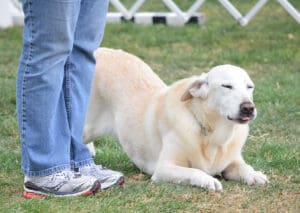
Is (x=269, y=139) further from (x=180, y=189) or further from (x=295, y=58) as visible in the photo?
(x=295, y=58)

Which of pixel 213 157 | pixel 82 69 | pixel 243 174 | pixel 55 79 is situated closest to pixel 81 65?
pixel 82 69

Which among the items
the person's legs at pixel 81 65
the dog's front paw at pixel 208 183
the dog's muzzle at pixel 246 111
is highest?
the person's legs at pixel 81 65

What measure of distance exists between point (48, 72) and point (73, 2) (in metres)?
0.30

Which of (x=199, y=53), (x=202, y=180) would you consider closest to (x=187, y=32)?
(x=199, y=53)

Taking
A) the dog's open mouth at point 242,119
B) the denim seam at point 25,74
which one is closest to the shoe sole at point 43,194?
the denim seam at point 25,74

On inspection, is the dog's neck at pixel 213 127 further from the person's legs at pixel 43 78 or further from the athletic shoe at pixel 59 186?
the person's legs at pixel 43 78

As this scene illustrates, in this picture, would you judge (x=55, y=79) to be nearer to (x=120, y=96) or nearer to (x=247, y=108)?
(x=247, y=108)

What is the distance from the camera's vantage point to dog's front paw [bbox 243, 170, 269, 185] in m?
4.04

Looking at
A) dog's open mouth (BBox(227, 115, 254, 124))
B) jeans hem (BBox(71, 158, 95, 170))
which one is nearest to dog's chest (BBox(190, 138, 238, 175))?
dog's open mouth (BBox(227, 115, 254, 124))

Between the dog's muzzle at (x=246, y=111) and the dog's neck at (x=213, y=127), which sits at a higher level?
the dog's muzzle at (x=246, y=111)

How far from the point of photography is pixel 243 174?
411 cm

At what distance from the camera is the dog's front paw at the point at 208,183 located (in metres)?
3.88

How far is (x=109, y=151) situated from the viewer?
15.8 feet

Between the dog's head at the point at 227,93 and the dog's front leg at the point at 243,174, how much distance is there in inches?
11.5
